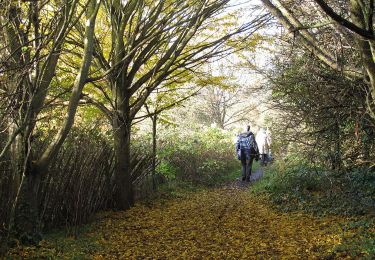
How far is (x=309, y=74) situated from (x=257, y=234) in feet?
9.68

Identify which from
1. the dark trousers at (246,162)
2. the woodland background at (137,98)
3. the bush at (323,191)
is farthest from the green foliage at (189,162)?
the bush at (323,191)

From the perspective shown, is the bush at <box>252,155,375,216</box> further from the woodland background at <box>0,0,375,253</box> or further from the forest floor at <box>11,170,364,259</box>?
the forest floor at <box>11,170,364,259</box>

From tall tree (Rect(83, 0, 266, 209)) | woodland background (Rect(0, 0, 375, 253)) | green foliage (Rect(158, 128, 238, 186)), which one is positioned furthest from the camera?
green foliage (Rect(158, 128, 238, 186))

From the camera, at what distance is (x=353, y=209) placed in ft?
19.9

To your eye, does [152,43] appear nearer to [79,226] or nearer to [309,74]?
[309,74]

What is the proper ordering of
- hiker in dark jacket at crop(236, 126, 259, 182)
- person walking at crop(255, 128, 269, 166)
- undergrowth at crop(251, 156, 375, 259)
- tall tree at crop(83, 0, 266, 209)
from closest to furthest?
undergrowth at crop(251, 156, 375, 259) → tall tree at crop(83, 0, 266, 209) → hiker in dark jacket at crop(236, 126, 259, 182) → person walking at crop(255, 128, 269, 166)

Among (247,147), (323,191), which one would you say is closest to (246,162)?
(247,147)

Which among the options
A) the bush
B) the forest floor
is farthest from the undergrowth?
the forest floor

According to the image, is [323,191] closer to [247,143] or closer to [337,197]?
[337,197]

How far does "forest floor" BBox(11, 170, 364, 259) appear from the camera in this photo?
479 cm

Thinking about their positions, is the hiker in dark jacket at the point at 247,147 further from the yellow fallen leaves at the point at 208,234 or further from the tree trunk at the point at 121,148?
the tree trunk at the point at 121,148

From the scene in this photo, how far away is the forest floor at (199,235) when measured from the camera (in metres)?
4.79

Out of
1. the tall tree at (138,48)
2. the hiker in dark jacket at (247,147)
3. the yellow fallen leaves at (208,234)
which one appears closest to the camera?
the yellow fallen leaves at (208,234)

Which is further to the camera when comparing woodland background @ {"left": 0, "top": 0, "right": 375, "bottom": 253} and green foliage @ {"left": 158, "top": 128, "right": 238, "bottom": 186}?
green foliage @ {"left": 158, "top": 128, "right": 238, "bottom": 186}
